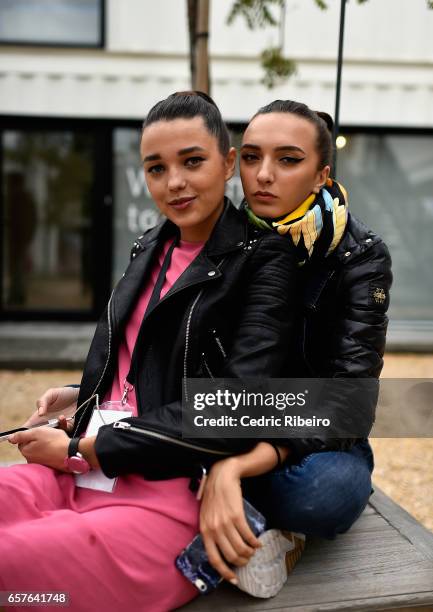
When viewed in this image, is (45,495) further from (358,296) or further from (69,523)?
(358,296)

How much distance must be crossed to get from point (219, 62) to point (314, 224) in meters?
5.89

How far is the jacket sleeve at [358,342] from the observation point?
5.16ft

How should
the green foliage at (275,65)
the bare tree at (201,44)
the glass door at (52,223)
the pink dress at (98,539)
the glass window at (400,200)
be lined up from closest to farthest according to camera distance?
the pink dress at (98,539), the bare tree at (201,44), the green foliage at (275,65), the glass door at (52,223), the glass window at (400,200)

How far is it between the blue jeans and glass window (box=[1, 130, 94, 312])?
6.15 metres

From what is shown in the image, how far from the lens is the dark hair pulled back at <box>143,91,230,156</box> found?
1.54 metres

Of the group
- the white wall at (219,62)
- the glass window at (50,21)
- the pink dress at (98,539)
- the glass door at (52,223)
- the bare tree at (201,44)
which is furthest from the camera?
the glass door at (52,223)

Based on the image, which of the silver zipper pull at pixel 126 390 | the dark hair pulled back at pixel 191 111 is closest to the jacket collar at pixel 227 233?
the dark hair pulled back at pixel 191 111

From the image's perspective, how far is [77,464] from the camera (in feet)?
4.82

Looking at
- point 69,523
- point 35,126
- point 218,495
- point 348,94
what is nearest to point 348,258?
point 218,495

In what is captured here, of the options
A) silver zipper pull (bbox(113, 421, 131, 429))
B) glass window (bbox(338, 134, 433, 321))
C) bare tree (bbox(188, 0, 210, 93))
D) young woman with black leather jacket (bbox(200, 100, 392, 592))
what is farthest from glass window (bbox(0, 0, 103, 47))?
silver zipper pull (bbox(113, 421, 131, 429))

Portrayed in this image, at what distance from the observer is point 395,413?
217 centimetres

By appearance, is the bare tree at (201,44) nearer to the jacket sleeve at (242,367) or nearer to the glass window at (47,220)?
the jacket sleeve at (242,367)

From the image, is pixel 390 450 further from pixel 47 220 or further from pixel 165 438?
pixel 47 220

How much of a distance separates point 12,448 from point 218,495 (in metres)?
2.75
